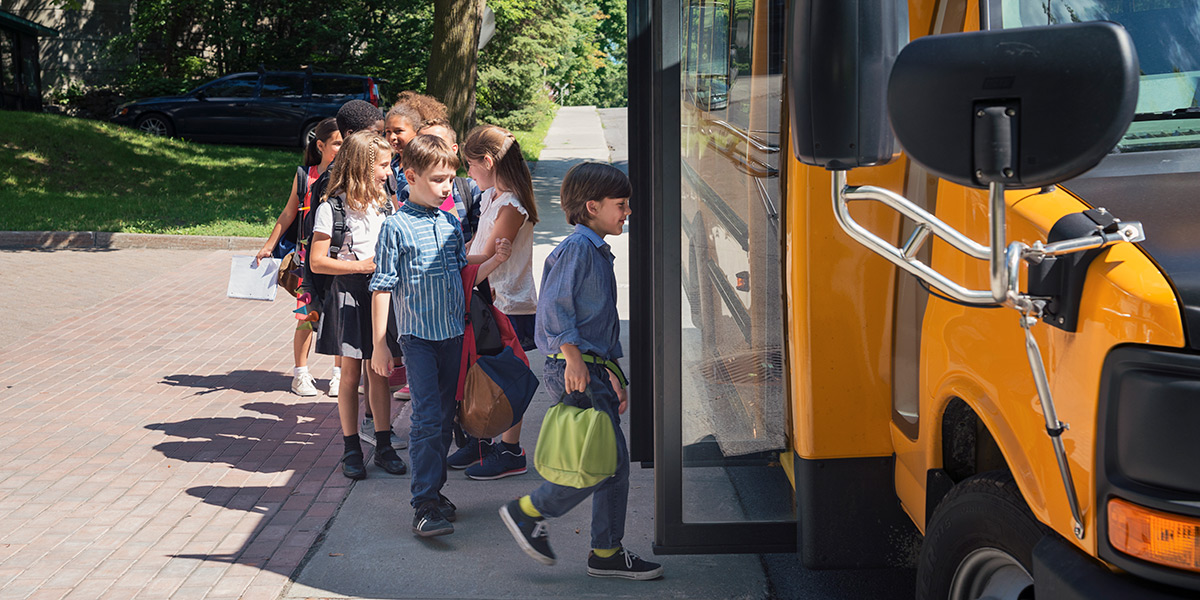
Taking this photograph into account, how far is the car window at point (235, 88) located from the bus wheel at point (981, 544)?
21.3 m

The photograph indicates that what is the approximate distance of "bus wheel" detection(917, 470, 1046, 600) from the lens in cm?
227

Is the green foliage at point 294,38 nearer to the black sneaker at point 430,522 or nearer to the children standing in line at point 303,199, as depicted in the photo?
the children standing in line at point 303,199

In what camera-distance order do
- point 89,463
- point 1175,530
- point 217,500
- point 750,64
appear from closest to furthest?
point 1175,530 → point 750,64 → point 217,500 → point 89,463

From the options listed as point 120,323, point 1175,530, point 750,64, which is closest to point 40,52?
point 120,323

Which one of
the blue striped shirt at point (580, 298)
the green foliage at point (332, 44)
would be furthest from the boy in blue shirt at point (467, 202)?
the green foliage at point (332, 44)

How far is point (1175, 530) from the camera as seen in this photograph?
5.95ft

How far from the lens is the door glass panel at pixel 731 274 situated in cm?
339

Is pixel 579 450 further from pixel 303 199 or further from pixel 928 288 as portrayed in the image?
pixel 303 199

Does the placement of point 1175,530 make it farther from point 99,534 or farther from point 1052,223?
point 99,534

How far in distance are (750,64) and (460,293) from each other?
5.32 ft

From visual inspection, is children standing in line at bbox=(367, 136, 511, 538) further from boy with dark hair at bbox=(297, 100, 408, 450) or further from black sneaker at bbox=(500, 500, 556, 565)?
boy with dark hair at bbox=(297, 100, 408, 450)

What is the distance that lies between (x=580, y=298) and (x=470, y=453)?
5.80ft

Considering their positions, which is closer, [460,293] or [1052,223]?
[1052,223]

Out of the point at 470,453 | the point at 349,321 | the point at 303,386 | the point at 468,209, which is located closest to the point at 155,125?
the point at 303,386
